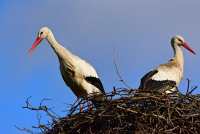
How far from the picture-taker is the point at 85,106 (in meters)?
8.84

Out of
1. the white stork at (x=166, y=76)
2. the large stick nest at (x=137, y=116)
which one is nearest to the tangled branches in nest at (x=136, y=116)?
the large stick nest at (x=137, y=116)

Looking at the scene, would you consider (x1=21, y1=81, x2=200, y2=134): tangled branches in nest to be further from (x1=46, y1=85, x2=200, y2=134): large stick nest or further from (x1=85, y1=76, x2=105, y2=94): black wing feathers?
(x1=85, y1=76, x2=105, y2=94): black wing feathers

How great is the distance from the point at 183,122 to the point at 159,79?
8.35ft

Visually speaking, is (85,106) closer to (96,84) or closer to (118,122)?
(118,122)

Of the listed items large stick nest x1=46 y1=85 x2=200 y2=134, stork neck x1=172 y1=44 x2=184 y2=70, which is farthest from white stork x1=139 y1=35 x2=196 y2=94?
large stick nest x1=46 y1=85 x2=200 y2=134

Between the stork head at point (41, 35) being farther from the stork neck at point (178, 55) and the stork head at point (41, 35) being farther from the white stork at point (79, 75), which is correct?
the stork neck at point (178, 55)

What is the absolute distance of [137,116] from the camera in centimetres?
826

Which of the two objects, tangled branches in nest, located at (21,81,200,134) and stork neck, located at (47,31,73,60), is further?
stork neck, located at (47,31,73,60)

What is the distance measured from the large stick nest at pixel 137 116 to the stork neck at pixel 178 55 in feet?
10.3

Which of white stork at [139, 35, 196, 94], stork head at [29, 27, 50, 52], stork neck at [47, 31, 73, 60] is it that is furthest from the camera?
stork head at [29, 27, 50, 52]

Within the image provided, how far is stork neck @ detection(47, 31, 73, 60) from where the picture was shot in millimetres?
10776

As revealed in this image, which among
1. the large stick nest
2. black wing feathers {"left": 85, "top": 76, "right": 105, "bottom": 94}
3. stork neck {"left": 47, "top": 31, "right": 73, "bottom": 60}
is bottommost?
the large stick nest

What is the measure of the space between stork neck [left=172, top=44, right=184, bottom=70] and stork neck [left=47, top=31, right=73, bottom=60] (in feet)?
5.61

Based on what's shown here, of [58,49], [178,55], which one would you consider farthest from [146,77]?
[178,55]
